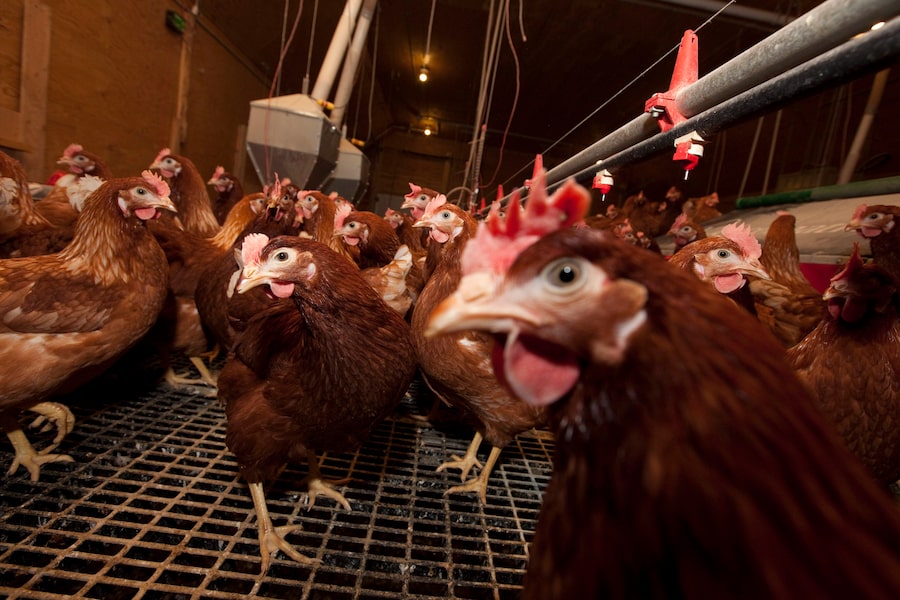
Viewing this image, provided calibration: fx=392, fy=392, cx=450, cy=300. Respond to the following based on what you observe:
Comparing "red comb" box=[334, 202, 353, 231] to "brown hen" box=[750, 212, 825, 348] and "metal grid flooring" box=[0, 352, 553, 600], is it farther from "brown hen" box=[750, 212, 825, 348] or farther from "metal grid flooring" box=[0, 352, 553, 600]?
"brown hen" box=[750, 212, 825, 348]

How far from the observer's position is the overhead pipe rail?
59 centimetres

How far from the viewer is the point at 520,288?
0.59 m

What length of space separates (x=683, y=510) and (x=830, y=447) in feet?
0.69

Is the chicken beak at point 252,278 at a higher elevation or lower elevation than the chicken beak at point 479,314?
lower

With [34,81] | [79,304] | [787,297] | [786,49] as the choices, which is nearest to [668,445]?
[786,49]

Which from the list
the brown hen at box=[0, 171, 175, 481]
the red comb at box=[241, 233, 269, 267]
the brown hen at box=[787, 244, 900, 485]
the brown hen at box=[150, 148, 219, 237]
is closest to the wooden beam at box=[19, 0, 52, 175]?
the brown hen at box=[150, 148, 219, 237]

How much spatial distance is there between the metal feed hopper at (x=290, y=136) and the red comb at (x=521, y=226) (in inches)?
139

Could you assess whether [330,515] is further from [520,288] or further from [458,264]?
[520,288]

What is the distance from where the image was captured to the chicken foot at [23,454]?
1632mm

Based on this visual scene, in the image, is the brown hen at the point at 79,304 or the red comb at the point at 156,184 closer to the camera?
the brown hen at the point at 79,304

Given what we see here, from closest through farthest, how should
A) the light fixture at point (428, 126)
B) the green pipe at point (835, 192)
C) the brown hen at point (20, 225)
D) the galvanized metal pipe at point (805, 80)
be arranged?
1. the galvanized metal pipe at point (805, 80)
2. the brown hen at point (20, 225)
3. the green pipe at point (835, 192)
4. the light fixture at point (428, 126)

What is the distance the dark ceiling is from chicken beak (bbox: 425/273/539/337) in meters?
2.26

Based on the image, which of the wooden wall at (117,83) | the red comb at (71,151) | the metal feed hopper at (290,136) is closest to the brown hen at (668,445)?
the metal feed hopper at (290,136)

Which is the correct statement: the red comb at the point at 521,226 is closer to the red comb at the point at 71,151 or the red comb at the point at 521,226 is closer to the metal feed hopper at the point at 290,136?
the metal feed hopper at the point at 290,136
